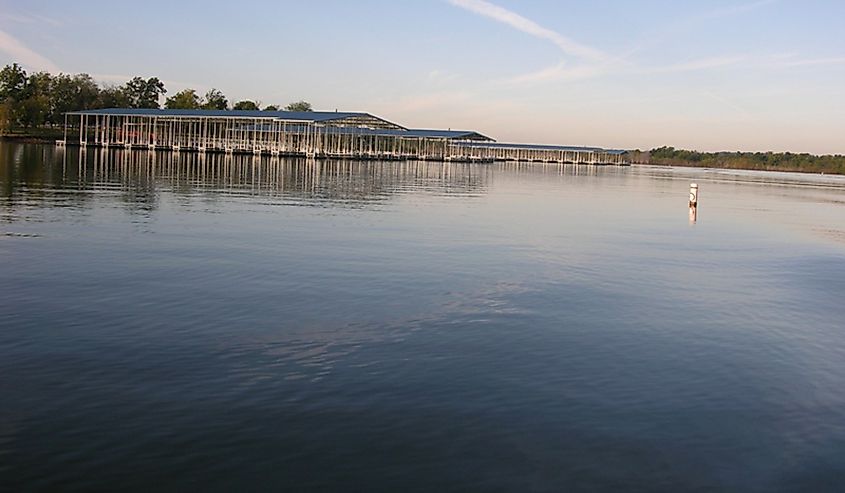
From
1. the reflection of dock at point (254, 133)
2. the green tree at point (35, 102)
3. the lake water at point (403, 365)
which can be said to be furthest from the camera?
the green tree at point (35, 102)

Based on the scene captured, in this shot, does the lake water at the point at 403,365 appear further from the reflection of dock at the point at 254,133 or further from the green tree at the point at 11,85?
the green tree at the point at 11,85

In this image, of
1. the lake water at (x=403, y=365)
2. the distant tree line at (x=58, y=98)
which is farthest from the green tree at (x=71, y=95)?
the lake water at (x=403, y=365)

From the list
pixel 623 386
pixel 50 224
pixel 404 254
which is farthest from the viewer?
pixel 50 224

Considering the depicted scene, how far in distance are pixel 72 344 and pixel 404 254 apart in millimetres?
10484

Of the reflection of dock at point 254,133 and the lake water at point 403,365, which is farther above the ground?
the reflection of dock at point 254,133

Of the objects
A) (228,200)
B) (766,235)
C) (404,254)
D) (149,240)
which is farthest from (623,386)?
(228,200)

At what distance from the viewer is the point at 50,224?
21.9m

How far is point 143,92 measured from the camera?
162 m

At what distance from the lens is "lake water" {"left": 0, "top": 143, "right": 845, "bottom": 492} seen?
715 centimetres

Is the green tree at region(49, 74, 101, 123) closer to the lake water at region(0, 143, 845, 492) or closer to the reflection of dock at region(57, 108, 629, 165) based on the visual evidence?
the reflection of dock at region(57, 108, 629, 165)

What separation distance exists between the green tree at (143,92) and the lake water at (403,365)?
145914 millimetres

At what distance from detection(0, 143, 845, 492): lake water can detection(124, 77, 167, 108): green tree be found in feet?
479

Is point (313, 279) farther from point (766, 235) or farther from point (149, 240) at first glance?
point (766, 235)

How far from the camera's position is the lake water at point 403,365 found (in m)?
7.15
